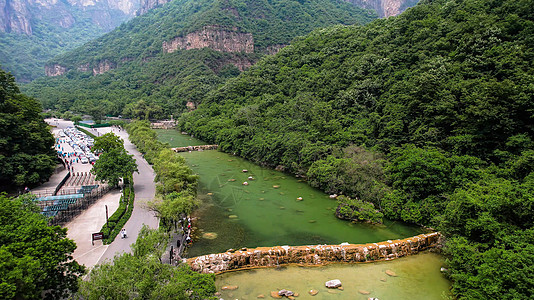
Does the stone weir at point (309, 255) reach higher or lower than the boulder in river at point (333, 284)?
higher

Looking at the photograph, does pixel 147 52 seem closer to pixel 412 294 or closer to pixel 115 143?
pixel 115 143

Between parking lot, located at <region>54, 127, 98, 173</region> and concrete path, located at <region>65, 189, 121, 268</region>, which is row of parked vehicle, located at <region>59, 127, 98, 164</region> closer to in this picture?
parking lot, located at <region>54, 127, 98, 173</region>

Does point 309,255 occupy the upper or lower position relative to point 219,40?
lower

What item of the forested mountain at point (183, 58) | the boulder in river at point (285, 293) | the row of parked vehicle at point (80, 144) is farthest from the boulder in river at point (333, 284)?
the forested mountain at point (183, 58)

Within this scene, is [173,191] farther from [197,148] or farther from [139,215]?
[197,148]

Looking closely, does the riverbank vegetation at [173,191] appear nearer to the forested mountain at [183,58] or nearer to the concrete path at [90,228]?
the concrete path at [90,228]

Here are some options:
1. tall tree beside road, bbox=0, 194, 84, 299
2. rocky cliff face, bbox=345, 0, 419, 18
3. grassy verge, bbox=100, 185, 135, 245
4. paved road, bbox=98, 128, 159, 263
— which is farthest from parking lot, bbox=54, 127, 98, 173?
rocky cliff face, bbox=345, 0, 419, 18

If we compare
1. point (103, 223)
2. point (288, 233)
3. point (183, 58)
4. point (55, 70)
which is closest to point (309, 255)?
point (288, 233)
